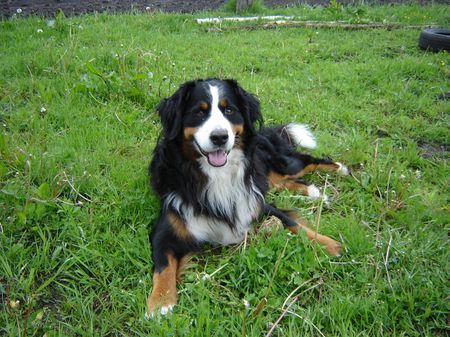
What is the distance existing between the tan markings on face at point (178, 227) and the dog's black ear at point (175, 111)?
50 cm

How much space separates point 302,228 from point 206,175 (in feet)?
2.31

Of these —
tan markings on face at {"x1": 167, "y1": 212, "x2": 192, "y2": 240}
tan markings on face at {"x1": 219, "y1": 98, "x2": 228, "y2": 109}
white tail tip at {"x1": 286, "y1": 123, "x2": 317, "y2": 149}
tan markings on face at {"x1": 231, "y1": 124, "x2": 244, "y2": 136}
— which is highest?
tan markings on face at {"x1": 219, "y1": 98, "x2": 228, "y2": 109}

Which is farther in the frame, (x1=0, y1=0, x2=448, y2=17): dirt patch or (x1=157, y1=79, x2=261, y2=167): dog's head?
(x1=0, y1=0, x2=448, y2=17): dirt patch

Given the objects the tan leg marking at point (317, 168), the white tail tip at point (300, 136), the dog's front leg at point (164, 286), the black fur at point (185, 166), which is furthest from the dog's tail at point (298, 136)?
the dog's front leg at point (164, 286)

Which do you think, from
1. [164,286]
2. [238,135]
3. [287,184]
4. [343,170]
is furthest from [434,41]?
[164,286]

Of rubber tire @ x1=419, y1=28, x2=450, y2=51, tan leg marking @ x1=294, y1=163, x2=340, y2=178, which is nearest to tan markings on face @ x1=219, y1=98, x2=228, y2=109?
tan leg marking @ x1=294, y1=163, x2=340, y2=178

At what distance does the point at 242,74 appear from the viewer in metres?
5.13

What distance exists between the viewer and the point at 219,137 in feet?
7.66

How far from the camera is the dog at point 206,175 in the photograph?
2428mm

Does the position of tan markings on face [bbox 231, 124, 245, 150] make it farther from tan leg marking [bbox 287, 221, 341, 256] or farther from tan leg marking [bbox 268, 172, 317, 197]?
tan leg marking [bbox 268, 172, 317, 197]

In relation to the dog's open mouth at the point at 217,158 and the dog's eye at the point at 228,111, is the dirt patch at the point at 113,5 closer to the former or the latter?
the dog's eye at the point at 228,111

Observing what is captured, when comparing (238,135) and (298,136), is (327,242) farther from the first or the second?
(298,136)

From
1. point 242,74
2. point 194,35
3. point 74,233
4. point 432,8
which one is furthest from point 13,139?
point 432,8

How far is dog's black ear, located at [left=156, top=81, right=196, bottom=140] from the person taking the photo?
2520mm
